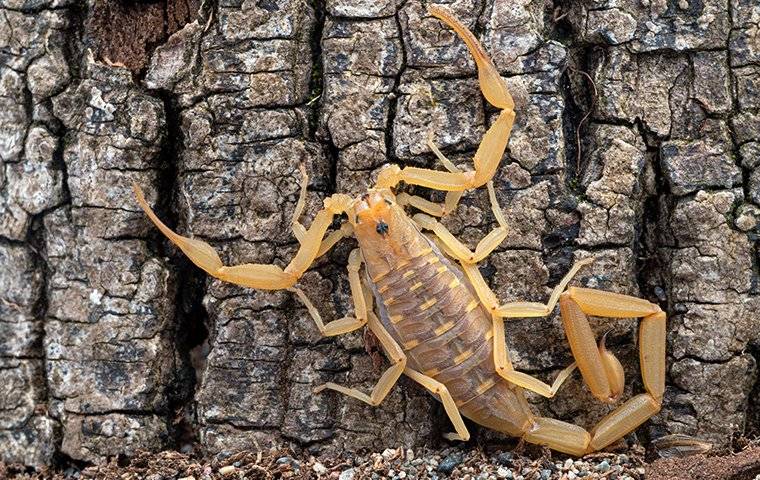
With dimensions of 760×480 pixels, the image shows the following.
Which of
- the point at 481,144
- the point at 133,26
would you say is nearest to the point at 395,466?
the point at 481,144

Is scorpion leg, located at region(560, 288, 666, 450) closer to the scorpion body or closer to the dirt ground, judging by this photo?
the dirt ground

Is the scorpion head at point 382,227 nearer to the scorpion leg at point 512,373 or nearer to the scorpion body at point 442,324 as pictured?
the scorpion body at point 442,324

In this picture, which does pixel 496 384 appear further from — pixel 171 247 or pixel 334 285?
pixel 171 247

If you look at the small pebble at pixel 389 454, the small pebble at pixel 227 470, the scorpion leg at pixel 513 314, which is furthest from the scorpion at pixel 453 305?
the small pebble at pixel 227 470

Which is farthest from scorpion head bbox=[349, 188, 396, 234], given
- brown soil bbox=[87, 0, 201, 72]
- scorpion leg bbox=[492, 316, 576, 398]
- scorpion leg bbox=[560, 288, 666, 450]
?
brown soil bbox=[87, 0, 201, 72]

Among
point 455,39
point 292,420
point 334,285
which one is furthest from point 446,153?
point 292,420

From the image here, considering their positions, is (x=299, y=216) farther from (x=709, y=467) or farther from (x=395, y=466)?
(x=709, y=467)

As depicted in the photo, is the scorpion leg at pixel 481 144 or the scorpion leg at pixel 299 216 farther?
A: the scorpion leg at pixel 299 216
